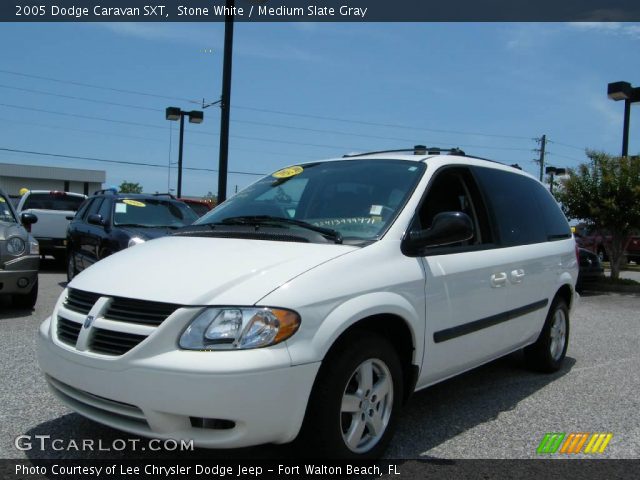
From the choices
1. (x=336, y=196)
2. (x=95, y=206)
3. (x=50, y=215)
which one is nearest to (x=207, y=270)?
(x=336, y=196)

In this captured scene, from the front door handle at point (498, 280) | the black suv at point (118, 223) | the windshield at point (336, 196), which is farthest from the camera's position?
the black suv at point (118, 223)

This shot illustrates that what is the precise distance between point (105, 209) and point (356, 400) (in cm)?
723

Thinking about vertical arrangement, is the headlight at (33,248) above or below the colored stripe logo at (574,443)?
above

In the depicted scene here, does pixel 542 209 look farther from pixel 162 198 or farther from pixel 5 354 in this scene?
pixel 162 198

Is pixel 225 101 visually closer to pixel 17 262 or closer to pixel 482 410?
pixel 17 262

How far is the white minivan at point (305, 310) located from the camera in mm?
2555

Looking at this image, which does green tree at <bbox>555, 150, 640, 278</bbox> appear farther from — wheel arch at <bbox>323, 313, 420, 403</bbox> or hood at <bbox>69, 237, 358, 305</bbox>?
hood at <bbox>69, 237, 358, 305</bbox>

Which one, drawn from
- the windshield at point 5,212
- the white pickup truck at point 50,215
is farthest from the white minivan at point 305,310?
the white pickup truck at point 50,215

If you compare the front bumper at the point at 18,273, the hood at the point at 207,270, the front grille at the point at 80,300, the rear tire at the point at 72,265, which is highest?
the hood at the point at 207,270

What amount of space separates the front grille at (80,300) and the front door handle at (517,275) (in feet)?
9.35

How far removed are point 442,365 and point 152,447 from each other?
1.76m

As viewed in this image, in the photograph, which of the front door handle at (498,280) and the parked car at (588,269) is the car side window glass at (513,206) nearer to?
the front door handle at (498,280)

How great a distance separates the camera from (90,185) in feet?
222

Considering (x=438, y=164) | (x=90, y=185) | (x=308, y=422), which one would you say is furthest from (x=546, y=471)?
(x=90, y=185)
